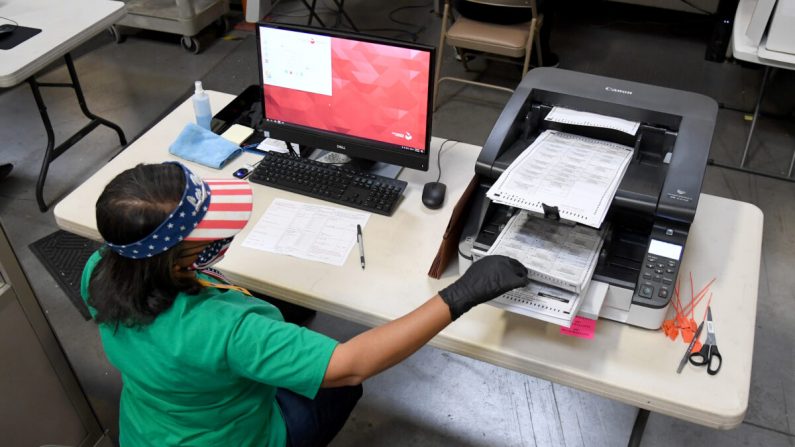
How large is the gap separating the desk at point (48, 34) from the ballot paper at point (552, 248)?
1.98 metres

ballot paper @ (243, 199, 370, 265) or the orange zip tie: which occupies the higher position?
the orange zip tie

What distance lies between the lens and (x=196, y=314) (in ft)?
3.58

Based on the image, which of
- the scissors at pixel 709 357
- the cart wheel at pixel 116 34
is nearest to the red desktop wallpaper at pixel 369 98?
the scissors at pixel 709 357

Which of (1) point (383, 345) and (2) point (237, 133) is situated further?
(2) point (237, 133)

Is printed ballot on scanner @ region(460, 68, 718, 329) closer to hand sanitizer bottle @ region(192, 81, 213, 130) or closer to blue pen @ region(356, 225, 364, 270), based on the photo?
blue pen @ region(356, 225, 364, 270)

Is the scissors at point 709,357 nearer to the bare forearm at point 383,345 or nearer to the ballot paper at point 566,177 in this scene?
the ballot paper at point 566,177

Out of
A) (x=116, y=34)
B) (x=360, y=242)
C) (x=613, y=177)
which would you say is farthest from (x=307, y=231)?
(x=116, y=34)

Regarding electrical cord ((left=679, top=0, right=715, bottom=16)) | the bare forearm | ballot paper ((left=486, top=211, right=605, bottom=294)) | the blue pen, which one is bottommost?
electrical cord ((left=679, top=0, right=715, bottom=16))

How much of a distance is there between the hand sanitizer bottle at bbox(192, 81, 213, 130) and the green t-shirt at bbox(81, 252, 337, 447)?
762 millimetres

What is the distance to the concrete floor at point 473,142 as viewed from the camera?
6.54ft

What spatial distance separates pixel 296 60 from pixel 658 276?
39.5 inches

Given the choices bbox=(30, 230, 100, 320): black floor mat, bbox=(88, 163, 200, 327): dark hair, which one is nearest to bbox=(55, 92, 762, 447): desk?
bbox=(88, 163, 200, 327): dark hair

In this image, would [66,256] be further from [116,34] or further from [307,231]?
[116,34]

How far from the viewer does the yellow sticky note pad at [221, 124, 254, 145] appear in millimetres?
1859
